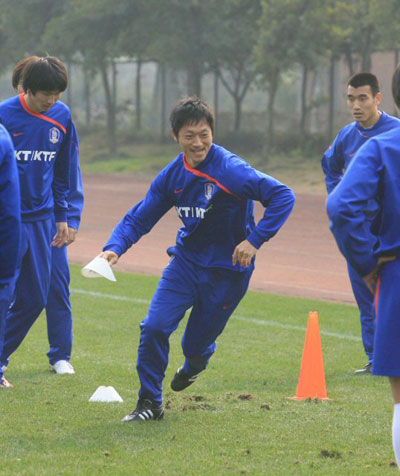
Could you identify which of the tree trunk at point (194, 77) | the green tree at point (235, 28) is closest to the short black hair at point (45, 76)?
the green tree at point (235, 28)

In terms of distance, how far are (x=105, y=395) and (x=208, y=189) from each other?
1.69m

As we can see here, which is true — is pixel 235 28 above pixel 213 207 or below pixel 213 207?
below

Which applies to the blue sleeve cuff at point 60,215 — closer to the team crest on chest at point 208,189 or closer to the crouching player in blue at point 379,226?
the team crest on chest at point 208,189

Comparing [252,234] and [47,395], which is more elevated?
[252,234]

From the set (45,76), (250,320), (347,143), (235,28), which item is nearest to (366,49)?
(235,28)

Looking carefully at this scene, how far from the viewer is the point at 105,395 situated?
667 centimetres

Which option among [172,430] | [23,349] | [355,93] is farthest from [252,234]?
[23,349]

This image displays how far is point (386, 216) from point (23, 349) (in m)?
5.29

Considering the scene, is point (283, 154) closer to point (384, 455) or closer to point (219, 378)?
point (219, 378)

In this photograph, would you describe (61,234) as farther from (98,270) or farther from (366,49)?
(366,49)

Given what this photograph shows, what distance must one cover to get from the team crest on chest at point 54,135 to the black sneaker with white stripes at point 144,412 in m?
2.02

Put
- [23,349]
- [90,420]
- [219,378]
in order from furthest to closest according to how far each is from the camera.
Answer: [23,349] < [219,378] < [90,420]

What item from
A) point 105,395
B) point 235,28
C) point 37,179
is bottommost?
point 235,28

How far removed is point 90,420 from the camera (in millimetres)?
6145
